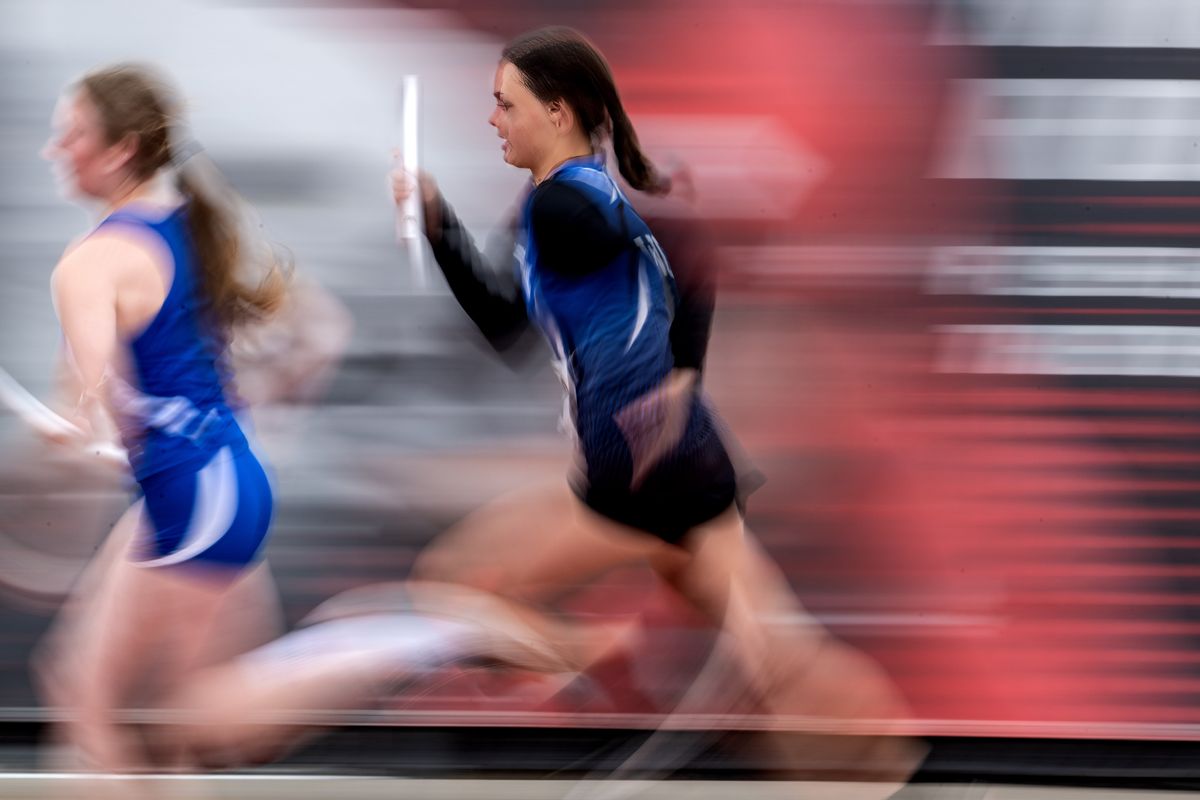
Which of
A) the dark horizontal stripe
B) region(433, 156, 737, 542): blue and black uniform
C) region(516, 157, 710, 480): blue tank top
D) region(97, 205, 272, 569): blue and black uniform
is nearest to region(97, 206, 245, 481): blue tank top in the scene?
region(97, 205, 272, 569): blue and black uniform

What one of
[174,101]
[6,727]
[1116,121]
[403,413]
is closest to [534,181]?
[174,101]

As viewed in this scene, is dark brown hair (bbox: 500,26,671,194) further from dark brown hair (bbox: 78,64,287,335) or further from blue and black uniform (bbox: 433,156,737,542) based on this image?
dark brown hair (bbox: 78,64,287,335)

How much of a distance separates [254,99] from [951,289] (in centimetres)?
154

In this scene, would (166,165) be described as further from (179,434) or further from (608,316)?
(608,316)

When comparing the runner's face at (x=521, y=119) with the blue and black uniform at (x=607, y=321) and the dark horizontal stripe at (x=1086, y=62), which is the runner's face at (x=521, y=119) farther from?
the dark horizontal stripe at (x=1086, y=62)

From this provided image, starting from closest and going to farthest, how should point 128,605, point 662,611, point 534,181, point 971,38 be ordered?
point 128,605
point 534,181
point 971,38
point 662,611

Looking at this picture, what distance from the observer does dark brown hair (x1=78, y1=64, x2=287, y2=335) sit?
2.17 metres

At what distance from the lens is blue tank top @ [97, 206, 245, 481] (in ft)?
7.02

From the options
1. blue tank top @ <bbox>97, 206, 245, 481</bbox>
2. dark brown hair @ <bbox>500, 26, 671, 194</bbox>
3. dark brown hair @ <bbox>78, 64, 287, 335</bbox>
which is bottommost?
blue tank top @ <bbox>97, 206, 245, 481</bbox>

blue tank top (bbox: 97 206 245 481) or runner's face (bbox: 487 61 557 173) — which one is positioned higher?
runner's face (bbox: 487 61 557 173)

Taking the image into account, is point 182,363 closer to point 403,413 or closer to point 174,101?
point 174,101

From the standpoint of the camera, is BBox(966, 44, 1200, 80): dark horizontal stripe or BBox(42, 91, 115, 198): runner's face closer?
BBox(42, 91, 115, 198): runner's face

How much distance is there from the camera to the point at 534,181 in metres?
2.32

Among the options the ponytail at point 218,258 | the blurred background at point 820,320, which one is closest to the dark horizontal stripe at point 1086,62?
the blurred background at point 820,320
